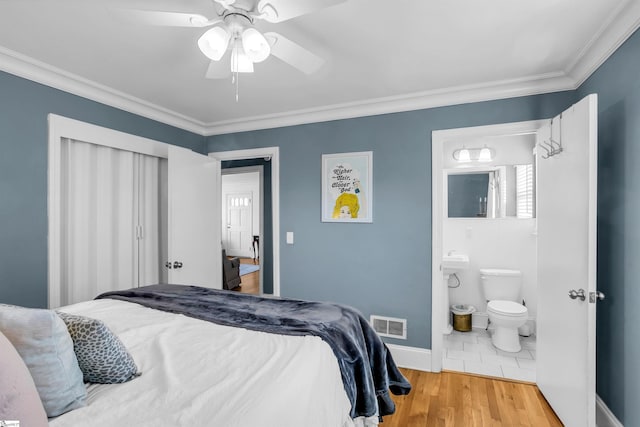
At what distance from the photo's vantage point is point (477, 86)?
2.62 meters

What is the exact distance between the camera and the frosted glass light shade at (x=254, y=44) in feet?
4.81

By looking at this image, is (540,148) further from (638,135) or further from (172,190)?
(172,190)

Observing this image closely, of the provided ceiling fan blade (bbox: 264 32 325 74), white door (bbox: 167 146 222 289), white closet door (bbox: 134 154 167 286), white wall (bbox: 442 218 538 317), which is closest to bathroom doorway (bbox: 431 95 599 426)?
white wall (bbox: 442 218 538 317)

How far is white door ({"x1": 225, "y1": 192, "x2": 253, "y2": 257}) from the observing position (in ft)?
30.7

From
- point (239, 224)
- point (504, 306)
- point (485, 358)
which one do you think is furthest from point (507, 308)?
point (239, 224)

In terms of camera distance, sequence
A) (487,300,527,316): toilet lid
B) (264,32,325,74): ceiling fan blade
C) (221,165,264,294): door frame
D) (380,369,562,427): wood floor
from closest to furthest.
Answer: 1. (264,32,325,74): ceiling fan blade
2. (380,369,562,427): wood floor
3. (487,300,527,316): toilet lid
4. (221,165,264,294): door frame

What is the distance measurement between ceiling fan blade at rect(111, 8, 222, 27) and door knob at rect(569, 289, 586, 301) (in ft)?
8.12

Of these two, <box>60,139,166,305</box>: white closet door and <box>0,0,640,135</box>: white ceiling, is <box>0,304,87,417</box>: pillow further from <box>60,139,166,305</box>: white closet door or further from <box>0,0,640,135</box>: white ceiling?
<box>60,139,166,305</box>: white closet door

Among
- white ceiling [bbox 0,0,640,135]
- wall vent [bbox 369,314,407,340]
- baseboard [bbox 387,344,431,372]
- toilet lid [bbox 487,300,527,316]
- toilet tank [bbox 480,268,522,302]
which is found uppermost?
white ceiling [bbox 0,0,640,135]

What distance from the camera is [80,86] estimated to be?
8.35ft

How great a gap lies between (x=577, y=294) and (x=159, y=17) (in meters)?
2.66

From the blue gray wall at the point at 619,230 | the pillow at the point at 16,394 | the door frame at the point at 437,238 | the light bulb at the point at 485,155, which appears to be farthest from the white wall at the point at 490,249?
the pillow at the point at 16,394

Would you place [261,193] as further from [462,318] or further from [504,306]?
[504,306]

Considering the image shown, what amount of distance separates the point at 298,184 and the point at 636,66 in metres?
2.62
